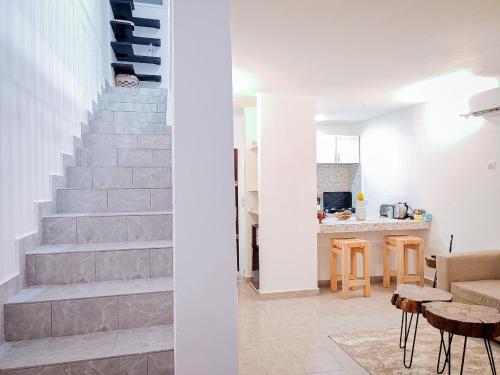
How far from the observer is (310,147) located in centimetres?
439

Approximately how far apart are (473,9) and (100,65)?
4.03 meters

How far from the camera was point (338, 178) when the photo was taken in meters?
6.67

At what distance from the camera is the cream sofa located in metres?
3.21

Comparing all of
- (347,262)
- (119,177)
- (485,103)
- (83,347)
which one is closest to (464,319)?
(83,347)

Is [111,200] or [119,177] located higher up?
[119,177]

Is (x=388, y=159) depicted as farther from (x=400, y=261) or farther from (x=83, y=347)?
(x=83, y=347)

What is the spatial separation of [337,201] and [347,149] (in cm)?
102

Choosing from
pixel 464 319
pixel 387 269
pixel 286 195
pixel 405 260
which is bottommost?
pixel 387 269

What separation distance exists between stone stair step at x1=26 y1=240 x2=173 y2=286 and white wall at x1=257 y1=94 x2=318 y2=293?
7.95 feet

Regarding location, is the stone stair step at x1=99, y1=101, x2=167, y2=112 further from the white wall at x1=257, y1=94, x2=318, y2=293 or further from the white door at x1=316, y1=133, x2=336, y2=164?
the white door at x1=316, y1=133, x2=336, y2=164

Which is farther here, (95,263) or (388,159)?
(388,159)

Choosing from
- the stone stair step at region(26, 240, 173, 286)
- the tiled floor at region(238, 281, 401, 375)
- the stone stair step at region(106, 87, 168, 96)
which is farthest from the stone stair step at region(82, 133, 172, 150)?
the tiled floor at region(238, 281, 401, 375)

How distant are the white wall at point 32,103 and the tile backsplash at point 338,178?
15.0ft

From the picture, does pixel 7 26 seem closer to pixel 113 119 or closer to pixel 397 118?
pixel 113 119
